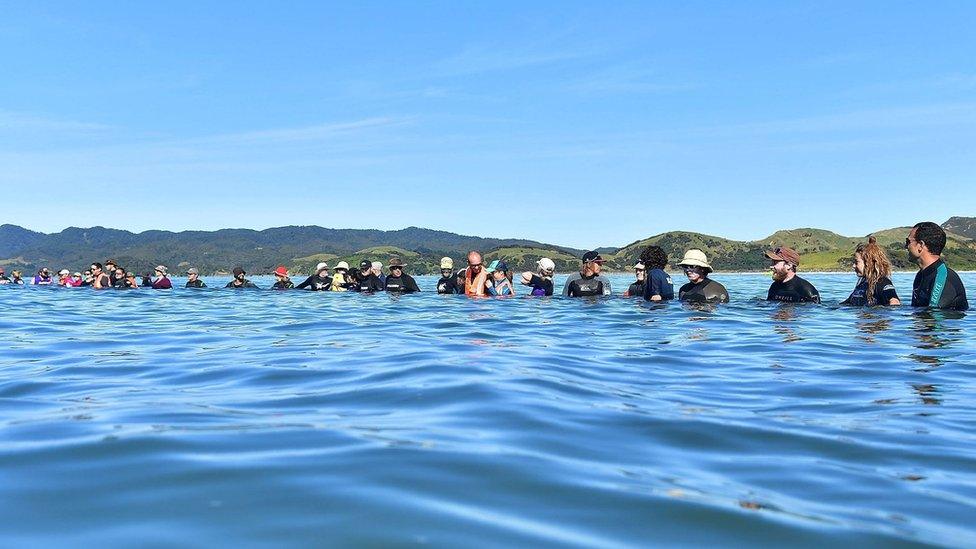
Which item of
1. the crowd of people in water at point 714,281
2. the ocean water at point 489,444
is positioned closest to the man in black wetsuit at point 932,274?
the crowd of people in water at point 714,281

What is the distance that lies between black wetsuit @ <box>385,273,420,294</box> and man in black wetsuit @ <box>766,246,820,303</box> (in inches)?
486

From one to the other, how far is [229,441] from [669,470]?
8.41ft

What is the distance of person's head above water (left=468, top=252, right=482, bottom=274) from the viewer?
2181 centimetres

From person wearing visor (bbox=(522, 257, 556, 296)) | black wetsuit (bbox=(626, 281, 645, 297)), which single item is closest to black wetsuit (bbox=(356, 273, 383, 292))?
person wearing visor (bbox=(522, 257, 556, 296))

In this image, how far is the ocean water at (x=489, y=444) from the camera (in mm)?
3377

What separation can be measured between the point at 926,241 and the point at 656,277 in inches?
220

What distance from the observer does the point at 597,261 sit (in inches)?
833

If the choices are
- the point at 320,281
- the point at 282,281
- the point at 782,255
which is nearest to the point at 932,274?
the point at 782,255

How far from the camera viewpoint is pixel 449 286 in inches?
1022

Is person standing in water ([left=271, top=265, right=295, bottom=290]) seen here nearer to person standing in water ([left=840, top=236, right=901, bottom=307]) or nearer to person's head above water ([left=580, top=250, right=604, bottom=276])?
person's head above water ([left=580, top=250, right=604, bottom=276])

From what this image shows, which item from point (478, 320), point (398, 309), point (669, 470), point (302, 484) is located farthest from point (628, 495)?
point (398, 309)

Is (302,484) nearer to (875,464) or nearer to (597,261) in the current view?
(875,464)

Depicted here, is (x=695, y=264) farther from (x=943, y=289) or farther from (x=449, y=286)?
(x=449, y=286)

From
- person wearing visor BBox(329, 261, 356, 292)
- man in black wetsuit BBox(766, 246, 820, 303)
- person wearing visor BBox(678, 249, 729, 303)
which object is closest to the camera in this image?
man in black wetsuit BBox(766, 246, 820, 303)
